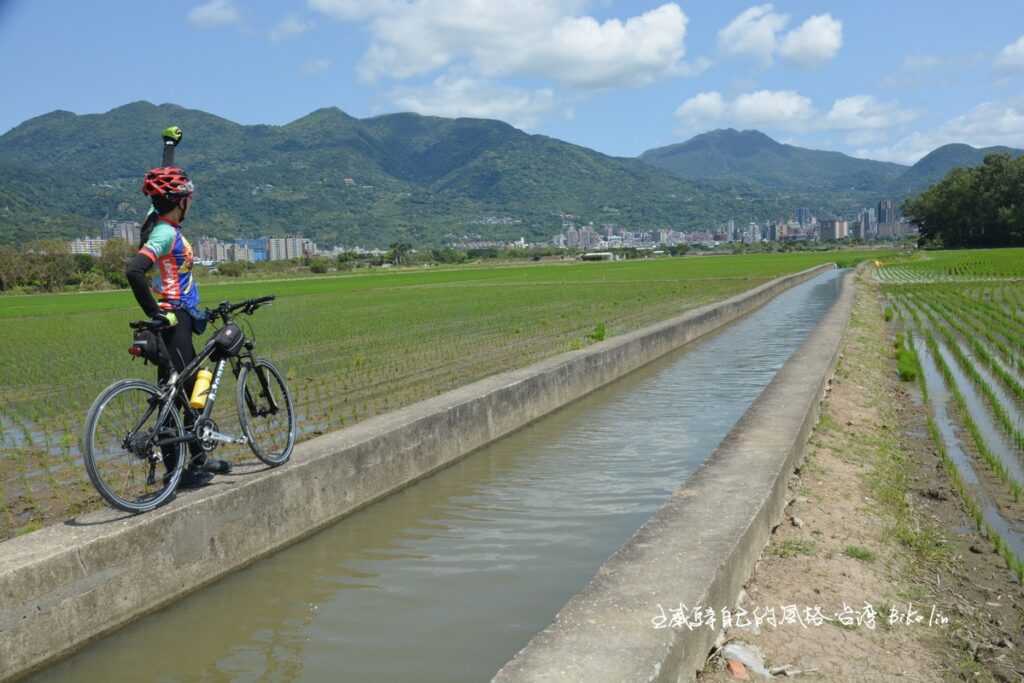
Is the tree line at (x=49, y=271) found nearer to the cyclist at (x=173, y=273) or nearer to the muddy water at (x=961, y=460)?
the muddy water at (x=961, y=460)

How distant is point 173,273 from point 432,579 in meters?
2.14

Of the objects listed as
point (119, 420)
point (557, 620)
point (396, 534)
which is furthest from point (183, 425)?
point (557, 620)

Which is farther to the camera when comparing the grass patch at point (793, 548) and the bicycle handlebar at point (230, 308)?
the bicycle handlebar at point (230, 308)

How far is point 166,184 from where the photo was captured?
496 cm

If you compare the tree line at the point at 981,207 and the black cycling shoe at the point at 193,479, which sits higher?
the tree line at the point at 981,207

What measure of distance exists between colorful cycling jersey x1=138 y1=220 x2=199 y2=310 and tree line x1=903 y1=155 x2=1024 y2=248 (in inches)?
3980

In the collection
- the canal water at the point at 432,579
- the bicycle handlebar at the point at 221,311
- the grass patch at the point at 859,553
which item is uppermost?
the bicycle handlebar at the point at 221,311

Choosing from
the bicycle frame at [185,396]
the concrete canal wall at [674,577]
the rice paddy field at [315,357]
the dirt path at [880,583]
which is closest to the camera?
the concrete canal wall at [674,577]

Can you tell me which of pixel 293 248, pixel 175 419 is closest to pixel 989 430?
pixel 175 419

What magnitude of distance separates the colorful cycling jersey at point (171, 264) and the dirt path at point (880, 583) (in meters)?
3.29

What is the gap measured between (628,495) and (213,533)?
274cm

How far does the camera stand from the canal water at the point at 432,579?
3.85 meters

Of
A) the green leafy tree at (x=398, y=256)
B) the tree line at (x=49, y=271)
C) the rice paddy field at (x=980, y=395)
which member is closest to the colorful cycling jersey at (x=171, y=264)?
the rice paddy field at (x=980, y=395)

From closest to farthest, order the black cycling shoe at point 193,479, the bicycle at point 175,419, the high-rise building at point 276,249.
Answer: the bicycle at point 175,419 < the black cycling shoe at point 193,479 < the high-rise building at point 276,249
